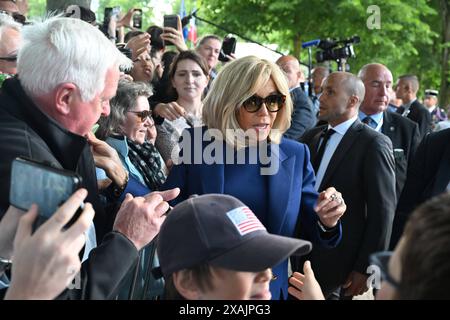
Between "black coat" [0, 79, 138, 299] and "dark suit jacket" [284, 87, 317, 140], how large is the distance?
4.79 m

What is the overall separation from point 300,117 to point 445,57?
50.9ft

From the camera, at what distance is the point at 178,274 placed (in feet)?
6.39

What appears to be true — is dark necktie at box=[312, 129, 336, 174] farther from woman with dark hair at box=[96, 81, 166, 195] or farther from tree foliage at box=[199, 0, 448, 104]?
tree foliage at box=[199, 0, 448, 104]

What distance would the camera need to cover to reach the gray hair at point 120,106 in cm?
395

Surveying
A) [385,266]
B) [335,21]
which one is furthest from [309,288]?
[335,21]

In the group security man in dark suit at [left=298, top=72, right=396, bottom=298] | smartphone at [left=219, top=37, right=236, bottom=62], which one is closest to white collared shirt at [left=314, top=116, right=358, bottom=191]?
security man in dark suit at [left=298, top=72, right=396, bottom=298]

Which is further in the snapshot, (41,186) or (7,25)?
(7,25)

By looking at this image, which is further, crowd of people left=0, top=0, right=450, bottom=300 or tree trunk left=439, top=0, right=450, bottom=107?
tree trunk left=439, top=0, right=450, bottom=107

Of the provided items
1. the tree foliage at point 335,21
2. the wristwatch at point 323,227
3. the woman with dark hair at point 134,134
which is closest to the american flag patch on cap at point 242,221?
the wristwatch at point 323,227

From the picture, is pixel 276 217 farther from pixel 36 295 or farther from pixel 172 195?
pixel 36 295

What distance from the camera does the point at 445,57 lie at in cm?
2142

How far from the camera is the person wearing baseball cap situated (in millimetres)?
1896

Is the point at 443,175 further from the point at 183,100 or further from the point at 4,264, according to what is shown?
the point at 4,264
